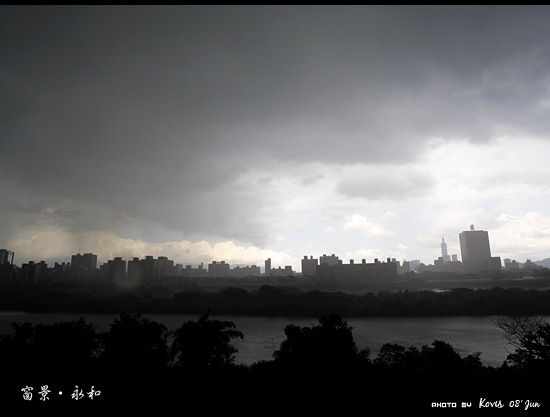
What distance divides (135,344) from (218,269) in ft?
542

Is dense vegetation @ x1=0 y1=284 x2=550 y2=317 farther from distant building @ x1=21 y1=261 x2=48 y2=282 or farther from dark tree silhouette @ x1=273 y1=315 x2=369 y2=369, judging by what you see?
distant building @ x1=21 y1=261 x2=48 y2=282

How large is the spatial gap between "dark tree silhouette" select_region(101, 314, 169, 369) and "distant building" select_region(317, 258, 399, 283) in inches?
4029

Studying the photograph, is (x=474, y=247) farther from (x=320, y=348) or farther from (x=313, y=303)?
(x=320, y=348)

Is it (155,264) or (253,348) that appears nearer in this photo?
(253,348)

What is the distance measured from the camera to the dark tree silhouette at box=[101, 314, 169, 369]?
43.9 feet

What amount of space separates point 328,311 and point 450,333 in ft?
58.1

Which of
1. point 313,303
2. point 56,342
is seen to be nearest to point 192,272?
point 313,303

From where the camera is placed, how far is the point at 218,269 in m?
175

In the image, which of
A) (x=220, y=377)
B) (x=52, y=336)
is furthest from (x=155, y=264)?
(x=220, y=377)

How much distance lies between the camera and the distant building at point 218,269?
173 m

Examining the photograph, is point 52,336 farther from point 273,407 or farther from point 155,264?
point 155,264

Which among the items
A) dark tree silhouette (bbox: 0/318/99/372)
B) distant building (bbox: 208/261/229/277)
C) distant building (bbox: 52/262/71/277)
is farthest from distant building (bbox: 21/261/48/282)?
dark tree silhouette (bbox: 0/318/99/372)

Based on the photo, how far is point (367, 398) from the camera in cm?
661

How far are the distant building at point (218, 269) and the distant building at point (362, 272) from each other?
69064 millimetres
